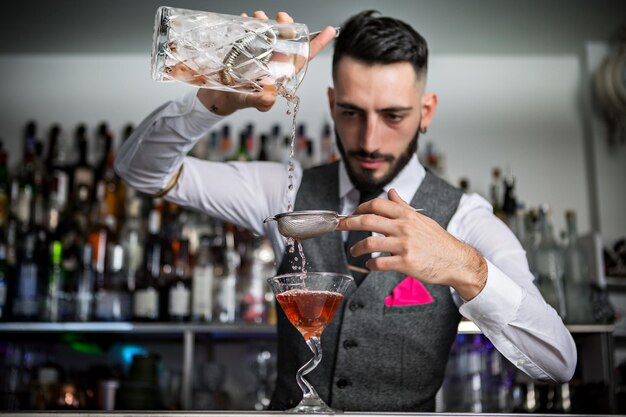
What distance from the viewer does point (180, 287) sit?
278cm

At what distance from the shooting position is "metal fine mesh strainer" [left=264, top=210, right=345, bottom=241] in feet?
3.86

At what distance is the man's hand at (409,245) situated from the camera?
1076 millimetres

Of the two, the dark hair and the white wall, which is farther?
the white wall

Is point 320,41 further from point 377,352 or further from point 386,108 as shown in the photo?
point 377,352

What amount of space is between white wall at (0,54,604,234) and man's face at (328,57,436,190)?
1481 mm

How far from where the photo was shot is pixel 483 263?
1.18 metres

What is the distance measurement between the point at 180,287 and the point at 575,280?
5.00 feet

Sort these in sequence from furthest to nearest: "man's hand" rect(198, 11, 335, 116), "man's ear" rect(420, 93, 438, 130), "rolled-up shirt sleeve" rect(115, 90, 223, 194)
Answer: "man's ear" rect(420, 93, 438, 130) → "rolled-up shirt sleeve" rect(115, 90, 223, 194) → "man's hand" rect(198, 11, 335, 116)

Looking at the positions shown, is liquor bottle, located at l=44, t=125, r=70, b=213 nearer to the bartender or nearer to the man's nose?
the bartender

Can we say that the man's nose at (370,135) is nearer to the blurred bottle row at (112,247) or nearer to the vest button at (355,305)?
the vest button at (355,305)

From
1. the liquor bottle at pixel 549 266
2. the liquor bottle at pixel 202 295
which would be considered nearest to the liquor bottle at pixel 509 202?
the liquor bottle at pixel 549 266


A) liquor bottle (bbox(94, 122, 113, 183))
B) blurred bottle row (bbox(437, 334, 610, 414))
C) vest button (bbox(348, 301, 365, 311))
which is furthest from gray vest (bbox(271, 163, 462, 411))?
liquor bottle (bbox(94, 122, 113, 183))

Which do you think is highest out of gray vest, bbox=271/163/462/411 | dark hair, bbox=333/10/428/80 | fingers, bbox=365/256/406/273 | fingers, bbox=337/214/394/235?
dark hair, bbox=333/10/428/80

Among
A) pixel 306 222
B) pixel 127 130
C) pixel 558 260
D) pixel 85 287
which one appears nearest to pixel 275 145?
pixel 127 130
